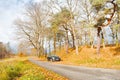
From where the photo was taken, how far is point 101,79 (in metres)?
13.3

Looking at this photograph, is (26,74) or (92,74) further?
(92,74)

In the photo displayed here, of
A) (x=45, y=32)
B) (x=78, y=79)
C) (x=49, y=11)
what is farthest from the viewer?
(x=45, y=32)

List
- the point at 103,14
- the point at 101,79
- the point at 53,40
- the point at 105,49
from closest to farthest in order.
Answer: the point at 101,79 < the point at 103,14 < the point at 105,49 < the point at 53,40

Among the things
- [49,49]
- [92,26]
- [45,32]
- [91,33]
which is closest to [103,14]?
[92,26]

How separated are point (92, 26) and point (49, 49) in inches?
1769

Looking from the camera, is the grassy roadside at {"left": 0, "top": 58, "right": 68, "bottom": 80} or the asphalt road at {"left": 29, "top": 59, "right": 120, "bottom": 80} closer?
the grassy roadside at {"left": 0, "top": 58, "right": 68, "bottom": 80}

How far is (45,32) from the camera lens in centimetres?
6303

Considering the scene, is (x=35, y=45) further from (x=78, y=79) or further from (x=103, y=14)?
(x=78, y=79)

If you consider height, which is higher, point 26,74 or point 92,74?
point 26,74

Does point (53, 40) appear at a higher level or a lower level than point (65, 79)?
higher

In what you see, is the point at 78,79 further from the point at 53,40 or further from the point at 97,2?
the point at 53,40

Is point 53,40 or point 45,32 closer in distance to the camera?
point 45,32

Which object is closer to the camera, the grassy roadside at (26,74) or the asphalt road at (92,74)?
the grassy roadside at (26,74)

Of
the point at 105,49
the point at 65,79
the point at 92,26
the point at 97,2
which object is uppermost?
the point at 97,2
